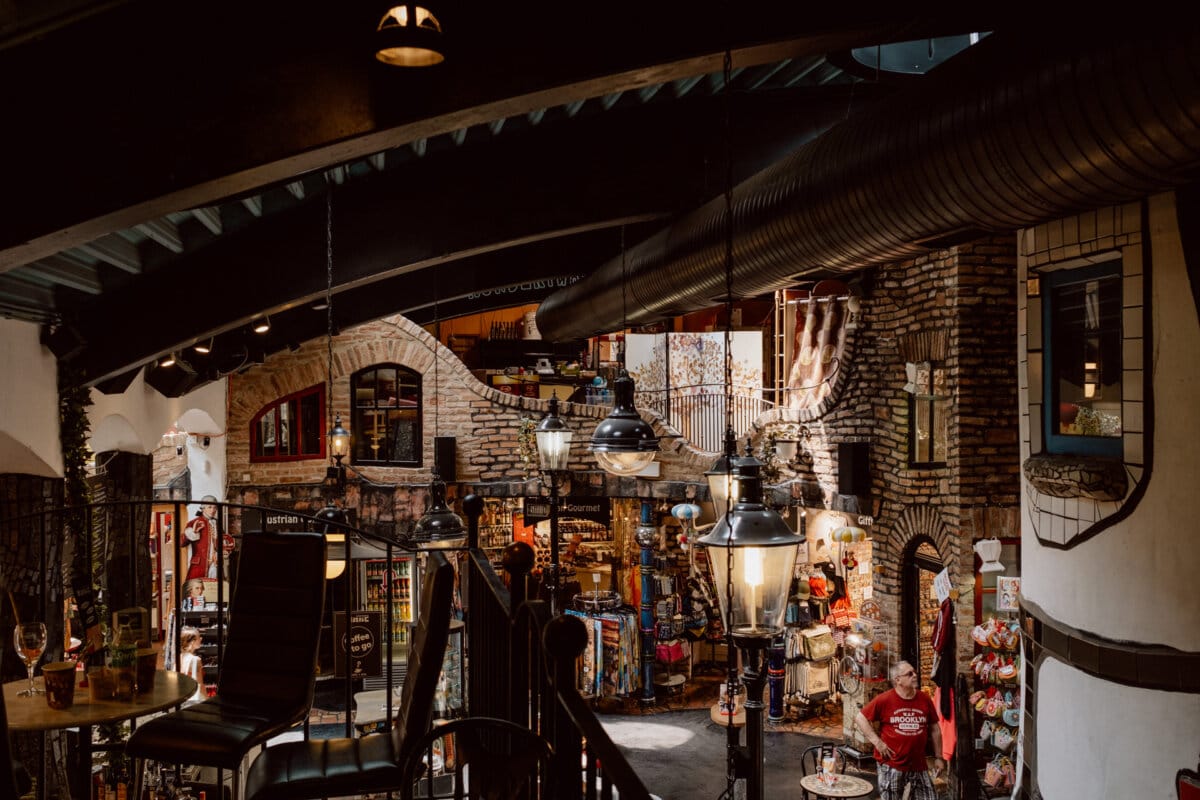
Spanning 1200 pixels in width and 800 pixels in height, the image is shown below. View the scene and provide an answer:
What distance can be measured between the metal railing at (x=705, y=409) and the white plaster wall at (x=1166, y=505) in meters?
9.47

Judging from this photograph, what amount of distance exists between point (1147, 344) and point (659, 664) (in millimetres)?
9597

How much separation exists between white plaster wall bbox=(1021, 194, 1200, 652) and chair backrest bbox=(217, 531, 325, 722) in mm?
3238

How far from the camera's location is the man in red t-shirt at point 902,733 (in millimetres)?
7281

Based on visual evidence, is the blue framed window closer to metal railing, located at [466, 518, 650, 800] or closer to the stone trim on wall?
the stone trim on wall

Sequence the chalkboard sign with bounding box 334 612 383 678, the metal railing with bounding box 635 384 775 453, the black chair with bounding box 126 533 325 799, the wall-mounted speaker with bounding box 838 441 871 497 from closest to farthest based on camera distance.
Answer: the black chair with bounding box 126 533 325 799 < the chalkboard sign with bounding box 334 612 383 678 < the wall-mounted speaker with bounding box 838 441 871 497 < the metal railing with bounding box 635 384 775 453

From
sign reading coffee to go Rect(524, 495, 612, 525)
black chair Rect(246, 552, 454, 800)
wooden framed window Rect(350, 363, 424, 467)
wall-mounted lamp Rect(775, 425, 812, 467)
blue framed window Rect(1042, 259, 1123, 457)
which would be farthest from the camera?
sign reading coffee to go Rect(524, 495, 612, 525)

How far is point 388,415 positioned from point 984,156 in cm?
1040

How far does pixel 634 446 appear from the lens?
21.8 feet

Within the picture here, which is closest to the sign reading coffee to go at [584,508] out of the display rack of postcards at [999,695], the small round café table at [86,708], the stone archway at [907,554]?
the stone archway at [907,554]

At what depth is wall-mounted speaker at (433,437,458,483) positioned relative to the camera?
1195cm

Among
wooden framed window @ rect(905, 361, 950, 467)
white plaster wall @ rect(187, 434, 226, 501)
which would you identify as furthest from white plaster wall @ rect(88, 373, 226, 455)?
wooden framed window @ rect(905, 361, 950, 467)

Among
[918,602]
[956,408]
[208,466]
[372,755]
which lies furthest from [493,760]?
[208,466]

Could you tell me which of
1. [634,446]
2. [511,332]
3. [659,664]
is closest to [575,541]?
[659,664]

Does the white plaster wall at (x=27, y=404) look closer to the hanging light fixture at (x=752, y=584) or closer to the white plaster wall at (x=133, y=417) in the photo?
the white plaster wall at (x=133, y=417)
